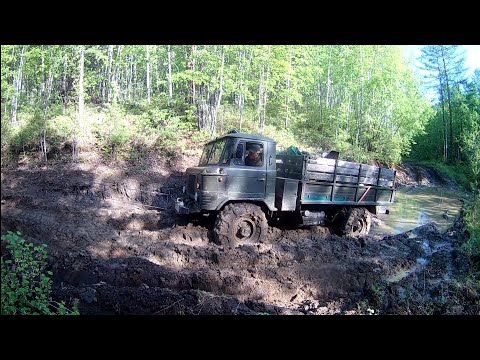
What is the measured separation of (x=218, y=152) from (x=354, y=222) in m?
3.86

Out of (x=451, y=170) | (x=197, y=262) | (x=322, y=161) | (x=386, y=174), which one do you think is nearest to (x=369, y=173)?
(x=386, y=174)

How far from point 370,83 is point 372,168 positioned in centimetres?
1305

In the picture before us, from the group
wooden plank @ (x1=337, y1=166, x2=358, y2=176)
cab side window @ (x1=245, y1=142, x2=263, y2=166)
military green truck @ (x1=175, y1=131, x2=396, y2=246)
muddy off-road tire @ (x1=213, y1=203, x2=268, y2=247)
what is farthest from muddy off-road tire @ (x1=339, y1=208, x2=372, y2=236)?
cab side window @ (x1=245, y1=142, x2=263, y2=166)

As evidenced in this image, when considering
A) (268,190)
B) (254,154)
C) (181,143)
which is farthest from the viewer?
(181,143)

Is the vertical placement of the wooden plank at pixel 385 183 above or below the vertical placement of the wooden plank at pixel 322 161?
below

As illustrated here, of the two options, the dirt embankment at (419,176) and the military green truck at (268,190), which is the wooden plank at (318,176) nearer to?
the military green truck at (268,190)

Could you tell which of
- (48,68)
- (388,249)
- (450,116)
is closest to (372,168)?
(388,249)

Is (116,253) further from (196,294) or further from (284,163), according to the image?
(284,163)

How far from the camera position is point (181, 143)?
11.6 metres

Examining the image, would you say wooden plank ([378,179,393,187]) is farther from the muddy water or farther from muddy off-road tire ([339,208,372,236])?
the muddy water

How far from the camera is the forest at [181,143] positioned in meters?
5.00

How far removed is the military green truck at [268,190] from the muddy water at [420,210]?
1632 mm

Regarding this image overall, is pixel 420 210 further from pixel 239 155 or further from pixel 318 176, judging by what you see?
pixel 239 155

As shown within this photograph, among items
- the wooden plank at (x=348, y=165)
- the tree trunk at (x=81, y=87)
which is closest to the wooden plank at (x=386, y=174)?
the wooden plank at (x=348, y=165)
